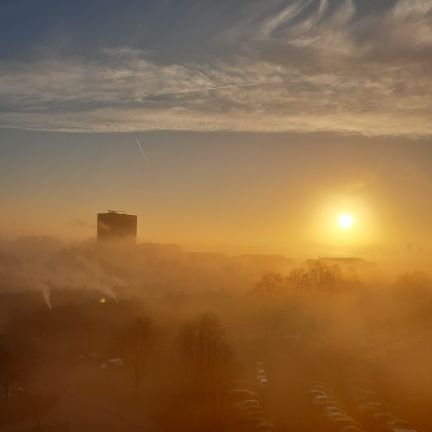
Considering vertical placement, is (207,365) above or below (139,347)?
below

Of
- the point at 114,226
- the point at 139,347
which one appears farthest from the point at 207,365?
the point at 114,226

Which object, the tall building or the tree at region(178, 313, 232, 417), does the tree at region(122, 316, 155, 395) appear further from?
the tall building

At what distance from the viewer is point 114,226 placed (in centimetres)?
9975

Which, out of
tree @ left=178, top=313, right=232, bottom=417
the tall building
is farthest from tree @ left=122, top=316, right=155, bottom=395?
the tall building

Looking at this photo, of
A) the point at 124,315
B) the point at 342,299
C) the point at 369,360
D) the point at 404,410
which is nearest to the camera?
the point at 404,410

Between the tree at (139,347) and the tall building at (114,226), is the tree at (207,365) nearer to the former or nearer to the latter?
the tree at (139,347)

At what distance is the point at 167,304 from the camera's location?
2694 inches

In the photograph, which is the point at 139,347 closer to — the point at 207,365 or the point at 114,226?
the point at 207,365

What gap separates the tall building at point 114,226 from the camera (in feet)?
326

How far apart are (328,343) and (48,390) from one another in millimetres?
26930

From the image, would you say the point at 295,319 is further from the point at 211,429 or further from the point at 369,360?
the point at 211,429

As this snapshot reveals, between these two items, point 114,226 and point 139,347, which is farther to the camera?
point 114,226

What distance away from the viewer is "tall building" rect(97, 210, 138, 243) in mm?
99250

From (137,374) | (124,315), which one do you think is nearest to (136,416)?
(137,374)
